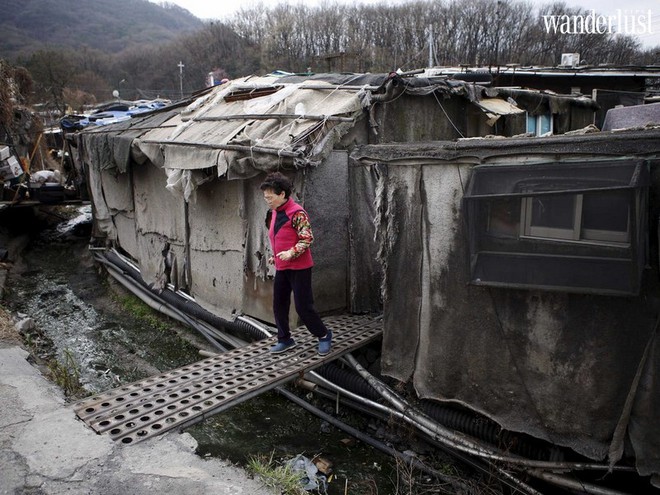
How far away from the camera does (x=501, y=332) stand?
4.46m

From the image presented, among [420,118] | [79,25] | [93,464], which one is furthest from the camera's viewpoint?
[79,25]

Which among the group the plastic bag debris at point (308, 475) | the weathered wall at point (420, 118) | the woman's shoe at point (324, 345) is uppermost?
the weathered wall at point (420, 118)

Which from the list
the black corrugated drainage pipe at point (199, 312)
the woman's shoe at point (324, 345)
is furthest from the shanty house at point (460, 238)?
the woman's shoe at point (324, 345)

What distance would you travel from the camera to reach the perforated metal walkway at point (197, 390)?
4051 millimetres

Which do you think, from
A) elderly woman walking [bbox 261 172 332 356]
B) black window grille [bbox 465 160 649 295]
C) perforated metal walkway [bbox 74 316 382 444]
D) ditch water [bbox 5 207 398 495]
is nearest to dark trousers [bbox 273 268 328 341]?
elderly woman walking [bbox 261 172 332 356]

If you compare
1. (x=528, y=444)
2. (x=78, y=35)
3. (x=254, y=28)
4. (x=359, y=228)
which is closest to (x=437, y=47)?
(x=254, y=28)

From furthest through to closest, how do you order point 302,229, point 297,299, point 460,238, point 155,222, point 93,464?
point 155,222 → point 297,299 → point 302,229 → point 460,238 → point 93,464

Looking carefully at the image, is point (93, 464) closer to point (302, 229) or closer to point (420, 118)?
point (302, 229)

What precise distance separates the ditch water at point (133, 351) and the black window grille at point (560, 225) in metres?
2.28

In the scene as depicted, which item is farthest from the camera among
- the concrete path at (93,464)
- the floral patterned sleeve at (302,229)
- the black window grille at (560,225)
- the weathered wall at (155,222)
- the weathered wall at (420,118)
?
the weathered wall at (155,222)

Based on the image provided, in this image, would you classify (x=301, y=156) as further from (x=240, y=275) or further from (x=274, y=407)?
(x=274, y=407)

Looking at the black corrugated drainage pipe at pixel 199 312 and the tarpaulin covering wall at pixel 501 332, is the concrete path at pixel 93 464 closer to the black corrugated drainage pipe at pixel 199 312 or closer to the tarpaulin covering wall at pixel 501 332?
the tarpaulin covering wall at pixel 501 332

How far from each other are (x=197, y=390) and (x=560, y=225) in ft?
11.6

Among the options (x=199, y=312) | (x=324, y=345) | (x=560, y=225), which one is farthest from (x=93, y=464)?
(x=199, y=312)
